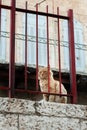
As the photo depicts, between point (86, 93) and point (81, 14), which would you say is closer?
point (86, 93)

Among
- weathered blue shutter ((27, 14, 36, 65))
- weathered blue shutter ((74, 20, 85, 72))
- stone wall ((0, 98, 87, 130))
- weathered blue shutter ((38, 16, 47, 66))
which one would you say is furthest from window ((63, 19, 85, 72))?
stone wall ((0, 98, 87, 130))

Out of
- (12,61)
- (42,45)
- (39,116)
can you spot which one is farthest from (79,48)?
(39,116)

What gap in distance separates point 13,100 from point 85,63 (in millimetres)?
11013

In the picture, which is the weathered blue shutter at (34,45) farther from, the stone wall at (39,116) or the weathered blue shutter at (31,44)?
the stone wall at (39,116)

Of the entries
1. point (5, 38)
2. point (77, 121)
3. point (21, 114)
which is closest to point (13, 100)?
point (21, 114)

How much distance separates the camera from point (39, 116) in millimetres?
4781

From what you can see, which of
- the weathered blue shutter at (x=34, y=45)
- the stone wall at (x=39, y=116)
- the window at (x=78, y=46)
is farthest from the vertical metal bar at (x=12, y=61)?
the window at (x=78, y=46)

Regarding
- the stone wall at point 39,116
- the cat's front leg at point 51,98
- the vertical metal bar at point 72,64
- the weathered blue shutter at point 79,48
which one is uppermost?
the weathered blue shutter at point 79,48

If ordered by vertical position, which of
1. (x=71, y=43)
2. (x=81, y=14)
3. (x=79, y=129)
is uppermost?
(x=81, y=14)

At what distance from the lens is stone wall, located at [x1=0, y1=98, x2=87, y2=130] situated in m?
4.66

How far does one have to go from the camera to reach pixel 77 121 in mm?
4902

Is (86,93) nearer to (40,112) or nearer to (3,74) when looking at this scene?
(3,74)

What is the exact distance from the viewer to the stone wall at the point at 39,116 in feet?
15.3

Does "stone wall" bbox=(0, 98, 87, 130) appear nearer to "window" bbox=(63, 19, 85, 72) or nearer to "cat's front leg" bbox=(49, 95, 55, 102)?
"cat's front leg" bbox=(49, 95, 55, 102)
